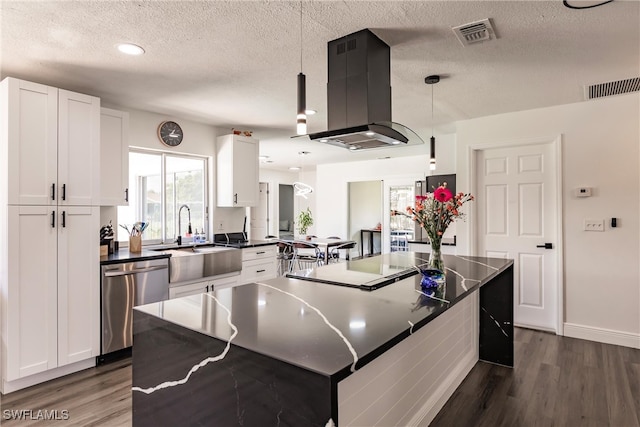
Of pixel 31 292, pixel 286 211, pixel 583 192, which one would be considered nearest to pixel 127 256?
pixel 31 292

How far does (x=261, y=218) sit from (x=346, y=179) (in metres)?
2.19

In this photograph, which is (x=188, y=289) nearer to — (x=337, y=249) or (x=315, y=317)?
(x=315, y=317)

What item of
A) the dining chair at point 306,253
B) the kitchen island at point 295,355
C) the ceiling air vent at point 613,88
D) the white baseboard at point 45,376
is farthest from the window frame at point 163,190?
the ceiling air vent at point 613,88

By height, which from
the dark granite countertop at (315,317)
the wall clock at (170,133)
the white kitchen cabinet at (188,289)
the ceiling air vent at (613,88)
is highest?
the ceiling air vent at (613,88)

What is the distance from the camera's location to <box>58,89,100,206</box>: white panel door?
2.88m

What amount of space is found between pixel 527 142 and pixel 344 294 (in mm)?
3281

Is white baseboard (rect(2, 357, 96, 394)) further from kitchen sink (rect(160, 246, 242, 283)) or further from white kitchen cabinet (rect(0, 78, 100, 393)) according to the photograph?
kitchen sink (rect(160, 246, 242, 283))

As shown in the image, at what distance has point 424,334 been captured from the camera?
7.06ft

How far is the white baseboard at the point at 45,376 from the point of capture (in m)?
2.63

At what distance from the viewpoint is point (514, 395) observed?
8.39ft

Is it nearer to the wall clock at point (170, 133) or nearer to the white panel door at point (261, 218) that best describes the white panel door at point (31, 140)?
the wall clock at point (170, 133)

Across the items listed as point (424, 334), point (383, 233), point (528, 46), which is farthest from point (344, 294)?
point (383, 233)

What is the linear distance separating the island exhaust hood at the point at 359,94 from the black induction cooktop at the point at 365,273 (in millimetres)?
866

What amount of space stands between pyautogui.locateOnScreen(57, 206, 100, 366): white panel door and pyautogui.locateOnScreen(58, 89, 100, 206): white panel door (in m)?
0.13
